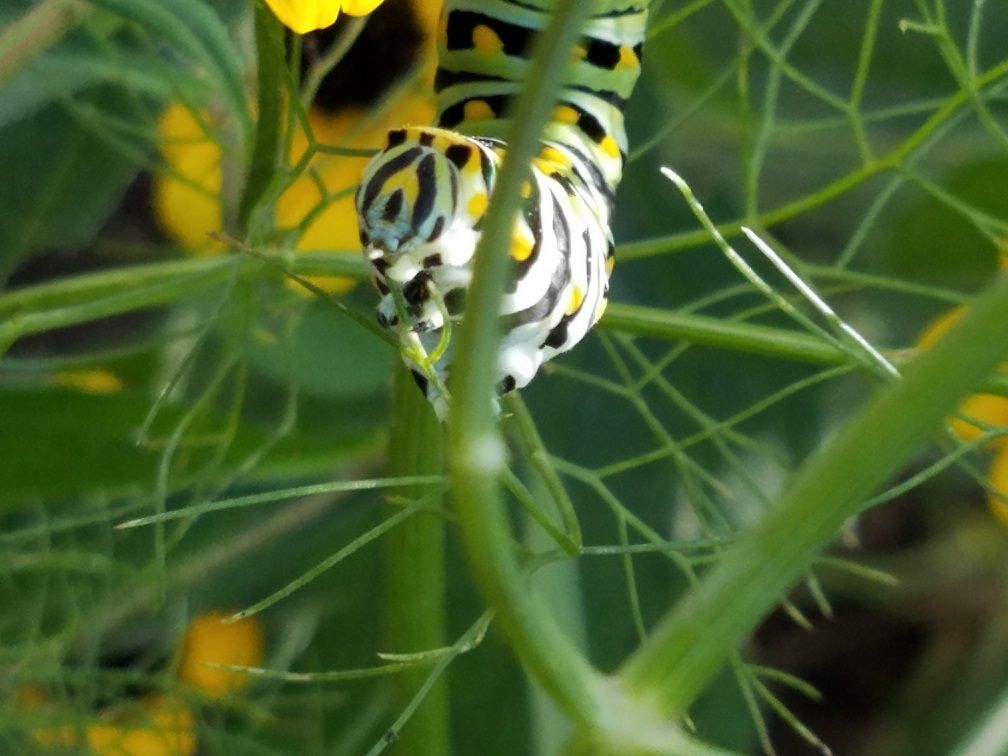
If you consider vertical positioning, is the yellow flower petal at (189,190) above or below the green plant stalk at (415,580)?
above

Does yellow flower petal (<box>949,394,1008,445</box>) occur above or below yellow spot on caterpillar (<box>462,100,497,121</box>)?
below

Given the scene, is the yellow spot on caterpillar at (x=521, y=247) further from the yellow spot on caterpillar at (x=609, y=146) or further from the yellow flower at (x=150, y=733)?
the yellow flower at (x=150, y=733)

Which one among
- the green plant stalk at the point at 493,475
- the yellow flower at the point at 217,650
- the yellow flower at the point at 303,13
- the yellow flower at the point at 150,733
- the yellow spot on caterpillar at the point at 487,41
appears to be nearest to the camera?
the green plant stalk at the point at 493,475

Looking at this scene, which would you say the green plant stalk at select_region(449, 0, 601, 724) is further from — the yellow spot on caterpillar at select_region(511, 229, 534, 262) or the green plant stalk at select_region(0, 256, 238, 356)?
the green plant stalk at select_region(0, 256, 238, 356)

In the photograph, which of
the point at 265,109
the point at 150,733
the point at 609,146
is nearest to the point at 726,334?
the point at 609,146

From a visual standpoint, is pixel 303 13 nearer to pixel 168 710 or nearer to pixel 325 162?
pixel 325 162

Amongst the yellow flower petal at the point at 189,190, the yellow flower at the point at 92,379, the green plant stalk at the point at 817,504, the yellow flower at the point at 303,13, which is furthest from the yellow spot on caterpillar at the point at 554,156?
the yellow flower at the point at 92,379

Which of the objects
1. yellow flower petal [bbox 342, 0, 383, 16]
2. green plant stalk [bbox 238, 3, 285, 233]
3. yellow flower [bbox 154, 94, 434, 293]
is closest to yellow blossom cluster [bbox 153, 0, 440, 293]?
yellow flower [bbox 154, 94, 434, 293]
